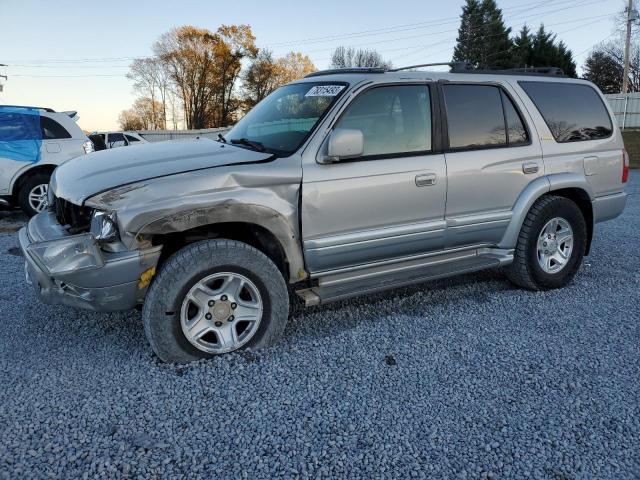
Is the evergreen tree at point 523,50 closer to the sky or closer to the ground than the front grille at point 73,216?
closer to the sky

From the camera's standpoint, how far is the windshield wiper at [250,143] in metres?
3.51

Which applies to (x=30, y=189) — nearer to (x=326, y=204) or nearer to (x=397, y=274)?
(x=326, y=204)

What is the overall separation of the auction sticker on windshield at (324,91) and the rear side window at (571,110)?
5.85 ft

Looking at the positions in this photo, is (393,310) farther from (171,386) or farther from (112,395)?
(112,395)

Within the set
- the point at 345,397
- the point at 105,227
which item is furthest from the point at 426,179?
the point at 105,227

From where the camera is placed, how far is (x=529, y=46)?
159 ft

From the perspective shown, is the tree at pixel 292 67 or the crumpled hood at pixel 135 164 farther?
the tree at pixel 292 67

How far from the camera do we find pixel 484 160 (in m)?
3.91

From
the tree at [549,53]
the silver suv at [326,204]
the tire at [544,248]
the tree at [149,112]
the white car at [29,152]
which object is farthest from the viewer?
the tree at [149,112]

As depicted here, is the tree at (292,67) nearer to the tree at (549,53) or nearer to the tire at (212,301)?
the tree at (549,53)

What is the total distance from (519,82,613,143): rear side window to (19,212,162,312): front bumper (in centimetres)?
341

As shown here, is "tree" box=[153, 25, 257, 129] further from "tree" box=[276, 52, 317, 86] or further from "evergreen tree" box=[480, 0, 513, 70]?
"evergreen tree" box=[480, 0, 513, 70]

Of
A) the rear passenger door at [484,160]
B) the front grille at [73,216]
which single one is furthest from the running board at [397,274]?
the front grille at [73,216]

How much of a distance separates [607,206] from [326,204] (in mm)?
2968
